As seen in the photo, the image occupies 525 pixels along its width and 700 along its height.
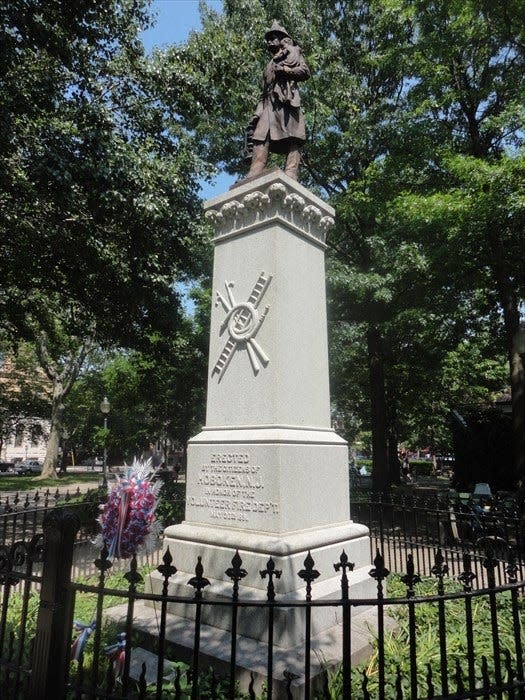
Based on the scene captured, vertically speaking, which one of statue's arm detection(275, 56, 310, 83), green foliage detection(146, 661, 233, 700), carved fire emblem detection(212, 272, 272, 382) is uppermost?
statue's arm detection(275, 56, 310, 83)

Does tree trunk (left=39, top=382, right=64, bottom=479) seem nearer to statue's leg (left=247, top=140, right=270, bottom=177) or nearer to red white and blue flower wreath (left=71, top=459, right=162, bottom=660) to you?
statue's leg (left=247, top=140, right=270, bottom=177)

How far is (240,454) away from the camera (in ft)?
17.3

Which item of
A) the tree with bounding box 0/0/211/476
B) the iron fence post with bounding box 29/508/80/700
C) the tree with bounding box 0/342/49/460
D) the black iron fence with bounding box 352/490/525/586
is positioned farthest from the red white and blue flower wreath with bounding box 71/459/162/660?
the tree with bounding box 0/342/49/460

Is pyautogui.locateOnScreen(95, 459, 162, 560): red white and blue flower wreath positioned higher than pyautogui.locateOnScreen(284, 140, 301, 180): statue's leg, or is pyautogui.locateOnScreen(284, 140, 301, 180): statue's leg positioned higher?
pyautogui.locateOnScreen(284, 140, 301, 180): statue's leg

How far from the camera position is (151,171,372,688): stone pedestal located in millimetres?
4902

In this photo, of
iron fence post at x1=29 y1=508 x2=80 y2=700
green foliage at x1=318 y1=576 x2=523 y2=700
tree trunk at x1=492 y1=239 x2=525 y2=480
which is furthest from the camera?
tree trunk at x1=492 y1=239 x2=525 y2=480

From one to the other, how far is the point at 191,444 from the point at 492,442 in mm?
17642

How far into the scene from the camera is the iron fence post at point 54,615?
269 centimetres

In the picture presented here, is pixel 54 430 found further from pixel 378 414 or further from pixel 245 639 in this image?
pixel 245 639

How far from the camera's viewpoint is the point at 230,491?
5.31m

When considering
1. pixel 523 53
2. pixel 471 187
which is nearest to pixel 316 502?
pixel 471 187

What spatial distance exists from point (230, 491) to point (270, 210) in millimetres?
3282

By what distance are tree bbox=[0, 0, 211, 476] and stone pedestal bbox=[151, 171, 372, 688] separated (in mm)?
5366

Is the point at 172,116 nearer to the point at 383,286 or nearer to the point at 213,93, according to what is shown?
the point at 213,93
